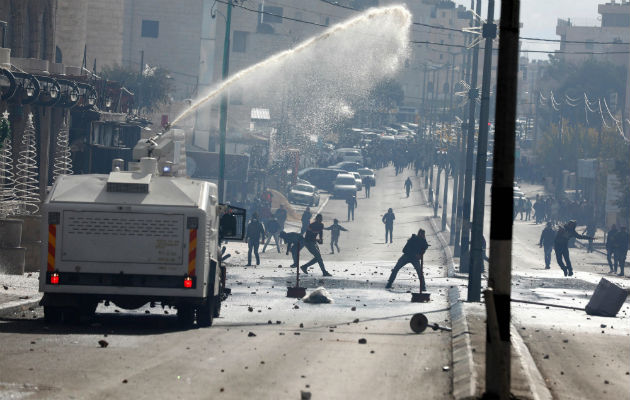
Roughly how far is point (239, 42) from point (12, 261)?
8330 centimetres

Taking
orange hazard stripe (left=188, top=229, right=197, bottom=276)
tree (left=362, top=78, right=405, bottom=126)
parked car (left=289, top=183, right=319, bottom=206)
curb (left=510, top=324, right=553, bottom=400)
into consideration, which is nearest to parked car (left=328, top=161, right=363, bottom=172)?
parked car (left=289, top=183, right=319, bottom=206)

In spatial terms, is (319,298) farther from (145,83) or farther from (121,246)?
(145,83)

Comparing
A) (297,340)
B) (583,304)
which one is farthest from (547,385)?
(583,304)

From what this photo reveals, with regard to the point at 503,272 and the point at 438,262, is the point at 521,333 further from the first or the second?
the point at 438,262

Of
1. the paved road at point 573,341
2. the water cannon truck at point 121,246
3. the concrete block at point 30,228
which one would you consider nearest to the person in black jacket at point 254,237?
the paved road at point 573,341

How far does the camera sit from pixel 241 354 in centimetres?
1308

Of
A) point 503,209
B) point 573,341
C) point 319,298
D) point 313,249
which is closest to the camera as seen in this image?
point 503,209

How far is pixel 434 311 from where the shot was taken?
20.8 metres

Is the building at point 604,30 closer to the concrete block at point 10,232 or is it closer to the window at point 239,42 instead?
the window at point 239,42

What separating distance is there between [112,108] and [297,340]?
3496 centimetres

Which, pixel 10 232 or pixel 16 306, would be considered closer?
pixel 16 306

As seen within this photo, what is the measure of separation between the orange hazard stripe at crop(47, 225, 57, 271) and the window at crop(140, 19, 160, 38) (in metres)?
83.9

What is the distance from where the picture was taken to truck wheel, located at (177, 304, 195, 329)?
1606 cm

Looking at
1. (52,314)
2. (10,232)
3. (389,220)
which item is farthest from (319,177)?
(52,314)
